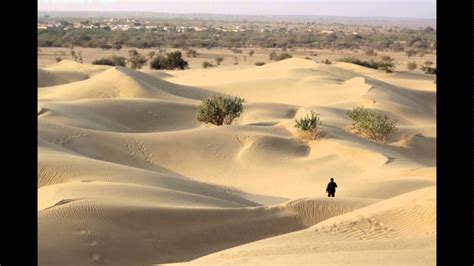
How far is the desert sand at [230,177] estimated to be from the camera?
38.7 ft

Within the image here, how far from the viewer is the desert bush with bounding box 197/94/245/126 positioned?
3011 cm

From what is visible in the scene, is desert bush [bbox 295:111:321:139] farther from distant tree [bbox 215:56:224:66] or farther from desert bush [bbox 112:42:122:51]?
desert bush [bbox 112:42:122:51]

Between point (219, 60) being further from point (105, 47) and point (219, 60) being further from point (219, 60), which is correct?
point (105, 47)

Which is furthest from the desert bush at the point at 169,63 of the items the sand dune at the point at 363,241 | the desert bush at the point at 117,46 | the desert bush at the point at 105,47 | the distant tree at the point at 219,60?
the sand dune at the point at 363,241

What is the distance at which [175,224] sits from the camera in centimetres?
1330

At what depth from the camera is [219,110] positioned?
30469 millimetres

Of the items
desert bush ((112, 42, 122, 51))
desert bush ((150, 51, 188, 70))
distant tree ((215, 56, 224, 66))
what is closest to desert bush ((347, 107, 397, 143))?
desert bush ((150, 51, 188, 70))

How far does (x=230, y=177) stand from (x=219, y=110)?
7.65m

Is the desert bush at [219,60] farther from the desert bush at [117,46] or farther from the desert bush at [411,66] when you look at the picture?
the desert bush at [411,66]

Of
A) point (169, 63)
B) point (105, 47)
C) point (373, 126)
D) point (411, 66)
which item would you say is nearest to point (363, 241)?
point (373, 126)

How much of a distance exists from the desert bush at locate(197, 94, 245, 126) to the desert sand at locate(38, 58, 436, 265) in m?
1.46

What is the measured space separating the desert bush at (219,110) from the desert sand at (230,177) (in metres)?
1.46
